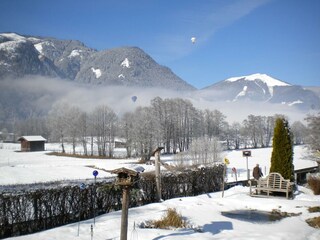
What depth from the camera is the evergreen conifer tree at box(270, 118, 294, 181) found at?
19.3 meters

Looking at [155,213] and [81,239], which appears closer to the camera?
[81,239]

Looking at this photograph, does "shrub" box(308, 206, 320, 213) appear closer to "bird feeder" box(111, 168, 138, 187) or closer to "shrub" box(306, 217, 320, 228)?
"shrub" box(306, 217, 320, 228)

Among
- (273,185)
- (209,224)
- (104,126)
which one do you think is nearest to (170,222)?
(209,224)

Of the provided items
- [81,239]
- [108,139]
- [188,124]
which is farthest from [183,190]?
[188,124]

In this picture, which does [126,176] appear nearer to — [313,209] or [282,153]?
[313,209]

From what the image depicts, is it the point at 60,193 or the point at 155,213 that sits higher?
the point at 60,193

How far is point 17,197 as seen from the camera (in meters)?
10.8

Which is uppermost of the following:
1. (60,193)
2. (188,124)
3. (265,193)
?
(188,124)

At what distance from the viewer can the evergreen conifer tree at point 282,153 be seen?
63.3 ft

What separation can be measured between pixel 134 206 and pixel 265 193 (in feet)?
27.5

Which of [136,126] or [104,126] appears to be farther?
[104,126]

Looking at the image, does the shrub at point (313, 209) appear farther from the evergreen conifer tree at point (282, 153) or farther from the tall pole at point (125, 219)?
the tall pole at point (125, 219)

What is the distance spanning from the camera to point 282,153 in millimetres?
19438

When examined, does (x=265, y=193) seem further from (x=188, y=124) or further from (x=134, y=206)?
(x=188, y=124)
